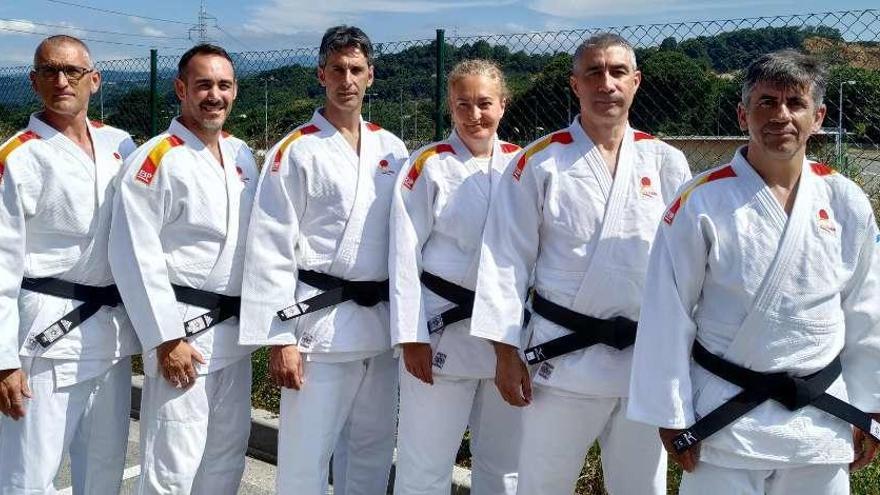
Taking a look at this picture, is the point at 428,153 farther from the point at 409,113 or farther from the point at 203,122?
the point at 409,113

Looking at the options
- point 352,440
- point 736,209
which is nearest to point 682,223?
point 736,209

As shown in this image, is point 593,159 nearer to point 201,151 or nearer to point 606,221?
point 606,221

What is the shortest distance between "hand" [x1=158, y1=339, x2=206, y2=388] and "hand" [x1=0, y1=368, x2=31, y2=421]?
546 millimetres

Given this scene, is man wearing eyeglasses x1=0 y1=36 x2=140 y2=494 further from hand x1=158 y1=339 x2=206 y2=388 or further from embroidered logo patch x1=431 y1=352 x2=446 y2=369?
embroidered logo patch x1=431 y1=352 x2=446 y2=369

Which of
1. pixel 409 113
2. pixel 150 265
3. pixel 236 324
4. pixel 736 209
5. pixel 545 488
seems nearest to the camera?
pixel 736 209

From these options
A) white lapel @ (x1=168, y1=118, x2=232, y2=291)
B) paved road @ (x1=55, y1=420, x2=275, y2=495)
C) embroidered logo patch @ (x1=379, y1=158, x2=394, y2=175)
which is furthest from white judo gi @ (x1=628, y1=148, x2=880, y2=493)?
paved road @ (x1=55, y1=420, x2=275, y2=495)

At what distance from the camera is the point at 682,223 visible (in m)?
2.84

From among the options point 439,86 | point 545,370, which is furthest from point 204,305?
point 439,86

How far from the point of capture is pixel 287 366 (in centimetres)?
384

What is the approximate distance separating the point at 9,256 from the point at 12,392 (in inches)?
21.8

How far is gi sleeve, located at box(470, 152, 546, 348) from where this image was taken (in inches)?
136

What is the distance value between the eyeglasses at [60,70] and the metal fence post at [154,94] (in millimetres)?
4343

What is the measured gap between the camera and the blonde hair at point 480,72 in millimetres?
3799

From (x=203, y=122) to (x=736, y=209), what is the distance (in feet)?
7.51
